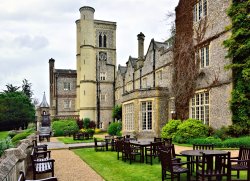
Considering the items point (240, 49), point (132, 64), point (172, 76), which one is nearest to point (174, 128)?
point (172, 76)

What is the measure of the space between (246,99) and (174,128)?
6.46m

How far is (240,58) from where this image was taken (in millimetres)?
16438

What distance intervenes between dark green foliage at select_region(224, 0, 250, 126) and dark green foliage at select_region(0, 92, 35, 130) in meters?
46.2

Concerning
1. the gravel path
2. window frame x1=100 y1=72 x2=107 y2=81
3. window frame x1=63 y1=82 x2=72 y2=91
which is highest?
window frame x1=100 y1=72 x2=107 y2=81

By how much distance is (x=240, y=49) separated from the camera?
15.9 m

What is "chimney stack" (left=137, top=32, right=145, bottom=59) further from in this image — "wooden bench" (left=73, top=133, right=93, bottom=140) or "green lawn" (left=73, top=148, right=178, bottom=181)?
"green lawn" (left=73, top=148, right=178, bottom=181)

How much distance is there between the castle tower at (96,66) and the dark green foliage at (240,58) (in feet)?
92.0

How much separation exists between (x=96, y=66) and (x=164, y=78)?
19.9 m

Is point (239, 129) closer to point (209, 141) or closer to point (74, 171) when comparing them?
point (209, 141)

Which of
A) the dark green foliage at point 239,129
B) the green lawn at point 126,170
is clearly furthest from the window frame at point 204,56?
the green lawn at point 126,170

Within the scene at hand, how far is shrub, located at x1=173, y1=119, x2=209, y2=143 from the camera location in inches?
723

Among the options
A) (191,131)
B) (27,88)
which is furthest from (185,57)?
(27,88)

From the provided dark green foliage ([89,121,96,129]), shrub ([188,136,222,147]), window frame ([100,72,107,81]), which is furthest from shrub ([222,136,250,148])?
window frame ([100,72,107,81])

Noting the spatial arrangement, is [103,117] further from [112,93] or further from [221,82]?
[221,82]
